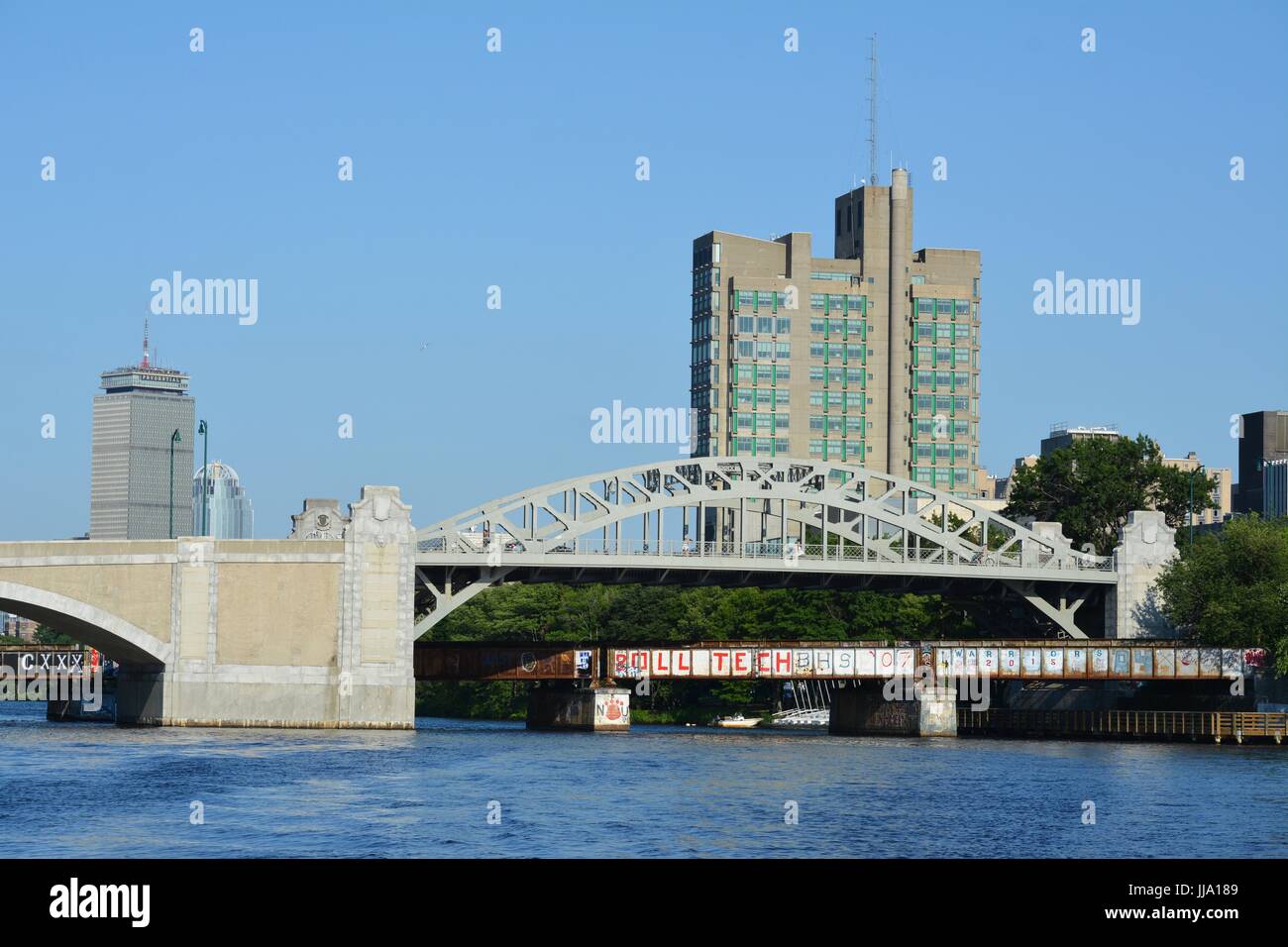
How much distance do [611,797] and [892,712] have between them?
2038 inches

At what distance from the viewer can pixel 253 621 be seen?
98312 millimetres

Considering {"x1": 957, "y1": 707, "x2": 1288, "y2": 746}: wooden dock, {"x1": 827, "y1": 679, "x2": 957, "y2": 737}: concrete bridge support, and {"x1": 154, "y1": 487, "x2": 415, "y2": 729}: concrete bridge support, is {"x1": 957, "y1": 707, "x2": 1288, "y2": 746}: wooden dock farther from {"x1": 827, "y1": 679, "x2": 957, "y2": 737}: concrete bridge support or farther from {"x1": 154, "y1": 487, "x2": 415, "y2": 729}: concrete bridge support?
{"x1": 154, "y1": 487, "x2": 415, "y2": 729}: concrete bridge support

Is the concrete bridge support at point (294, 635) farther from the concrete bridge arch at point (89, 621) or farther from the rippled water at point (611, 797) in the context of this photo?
the rippled water at point (611, 797)

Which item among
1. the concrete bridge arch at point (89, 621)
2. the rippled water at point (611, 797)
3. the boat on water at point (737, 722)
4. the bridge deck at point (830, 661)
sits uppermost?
the concrete bridge arch at point (89, 621)

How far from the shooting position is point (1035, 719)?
373ft

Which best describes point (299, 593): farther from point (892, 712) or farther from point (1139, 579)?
point (1139, 579)

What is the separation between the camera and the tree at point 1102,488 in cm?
14150

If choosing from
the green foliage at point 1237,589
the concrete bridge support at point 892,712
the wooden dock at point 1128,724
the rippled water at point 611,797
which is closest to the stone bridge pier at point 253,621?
the rippled water at point 611,797

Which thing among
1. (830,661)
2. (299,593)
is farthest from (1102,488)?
(299,593)

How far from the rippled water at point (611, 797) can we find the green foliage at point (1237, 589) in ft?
33.4
